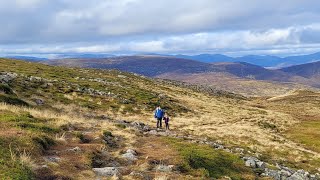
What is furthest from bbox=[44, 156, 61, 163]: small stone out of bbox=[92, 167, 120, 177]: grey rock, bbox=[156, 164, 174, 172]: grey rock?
bbox=[156, 164, 174, 172]: grey rock

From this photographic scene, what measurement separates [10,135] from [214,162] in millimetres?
11758

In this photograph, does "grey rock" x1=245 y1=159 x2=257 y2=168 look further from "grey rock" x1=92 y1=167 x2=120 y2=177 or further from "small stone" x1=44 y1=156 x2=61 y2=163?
"small stone" x1=44 y1=156 x2=61 y2=163

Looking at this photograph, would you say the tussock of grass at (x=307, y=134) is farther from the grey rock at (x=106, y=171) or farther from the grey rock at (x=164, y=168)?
the grey rock at (x=106, y=171)

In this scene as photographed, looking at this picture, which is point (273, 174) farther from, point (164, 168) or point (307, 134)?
point (307, 134)

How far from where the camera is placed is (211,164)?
21172 millimetres

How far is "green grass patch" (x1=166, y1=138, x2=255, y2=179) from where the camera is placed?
19500 mm

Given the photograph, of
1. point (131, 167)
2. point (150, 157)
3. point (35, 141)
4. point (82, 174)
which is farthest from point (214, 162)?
point (35, 141)

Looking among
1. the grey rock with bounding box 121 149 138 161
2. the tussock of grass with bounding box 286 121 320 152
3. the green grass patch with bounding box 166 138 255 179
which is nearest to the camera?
the green grass patch with bounding box 166 138 255 179

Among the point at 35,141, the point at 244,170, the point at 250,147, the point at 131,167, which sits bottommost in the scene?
the point at 250,147

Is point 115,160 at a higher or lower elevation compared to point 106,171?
lower

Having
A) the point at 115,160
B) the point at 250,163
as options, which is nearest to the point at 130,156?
the point at 115,160

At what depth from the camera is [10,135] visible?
60.1ft

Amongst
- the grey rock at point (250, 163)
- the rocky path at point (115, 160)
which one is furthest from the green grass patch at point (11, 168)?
the grey rock at point (250, 163)

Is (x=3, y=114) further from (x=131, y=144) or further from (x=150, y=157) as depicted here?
(x=150, y=157)
